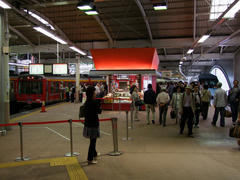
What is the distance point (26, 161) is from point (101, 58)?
37.4ft

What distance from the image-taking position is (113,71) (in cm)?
1538

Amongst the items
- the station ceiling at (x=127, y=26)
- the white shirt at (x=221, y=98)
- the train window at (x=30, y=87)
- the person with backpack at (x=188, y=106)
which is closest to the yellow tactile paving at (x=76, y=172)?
the person with backpack at (x=188, y=106)

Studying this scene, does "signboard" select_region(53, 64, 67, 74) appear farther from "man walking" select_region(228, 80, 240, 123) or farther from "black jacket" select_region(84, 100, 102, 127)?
"black jacket" select_region(84, 100, 102, 127)

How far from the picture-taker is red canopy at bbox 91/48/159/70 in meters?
15.1

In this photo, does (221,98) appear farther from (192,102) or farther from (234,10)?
(234,10)

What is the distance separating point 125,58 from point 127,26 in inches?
101

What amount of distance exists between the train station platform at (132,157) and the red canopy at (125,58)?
773 cm

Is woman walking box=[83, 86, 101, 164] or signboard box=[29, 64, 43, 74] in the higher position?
signboard box=[29, 64, 43, 74]

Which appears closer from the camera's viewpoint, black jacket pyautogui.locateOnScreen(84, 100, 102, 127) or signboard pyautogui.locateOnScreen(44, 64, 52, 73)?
black jacket pyautogui.locateOnScreen(84, 100, 102, 127)

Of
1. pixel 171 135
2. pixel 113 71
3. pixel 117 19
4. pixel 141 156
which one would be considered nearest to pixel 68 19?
pixel 117 19

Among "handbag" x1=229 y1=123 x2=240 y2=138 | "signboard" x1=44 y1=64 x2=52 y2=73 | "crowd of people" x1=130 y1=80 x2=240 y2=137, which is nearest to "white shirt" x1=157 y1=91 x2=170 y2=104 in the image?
"crowd of people" x1=130 y1=80 x2=240 y2=137

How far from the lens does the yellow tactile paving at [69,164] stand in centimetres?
430

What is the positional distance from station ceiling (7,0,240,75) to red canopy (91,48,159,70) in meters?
2.10

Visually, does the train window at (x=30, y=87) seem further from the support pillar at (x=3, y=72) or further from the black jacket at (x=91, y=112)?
the black jacket at (x=91, y=112)
